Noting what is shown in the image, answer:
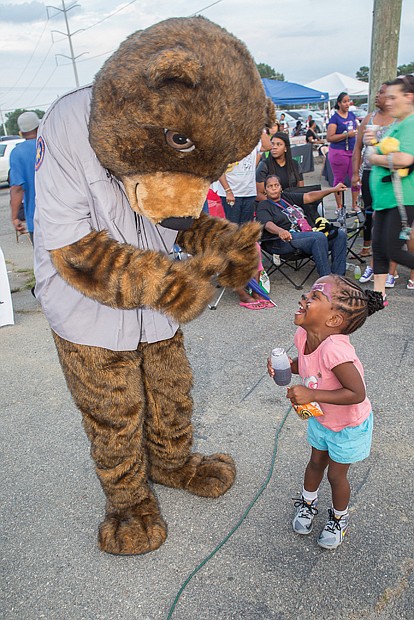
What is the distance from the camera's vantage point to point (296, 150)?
1221 cm

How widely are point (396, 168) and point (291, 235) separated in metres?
1.68

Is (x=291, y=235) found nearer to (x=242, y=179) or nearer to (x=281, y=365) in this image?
(x=242, y=179)

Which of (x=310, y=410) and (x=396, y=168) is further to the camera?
(x=396, y=168)

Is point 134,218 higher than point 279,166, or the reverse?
point 134,218

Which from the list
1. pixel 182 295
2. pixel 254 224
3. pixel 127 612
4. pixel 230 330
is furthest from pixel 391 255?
pixel 127 612

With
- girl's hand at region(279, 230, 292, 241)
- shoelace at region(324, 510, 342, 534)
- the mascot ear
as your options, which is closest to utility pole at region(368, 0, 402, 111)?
girl's hand at region(279, 230, 292, 241)

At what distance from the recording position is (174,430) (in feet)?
8.45

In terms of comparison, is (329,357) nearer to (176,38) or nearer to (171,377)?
(171,377)

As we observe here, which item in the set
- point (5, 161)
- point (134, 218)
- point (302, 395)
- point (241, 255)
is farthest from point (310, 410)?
point (5, 161)

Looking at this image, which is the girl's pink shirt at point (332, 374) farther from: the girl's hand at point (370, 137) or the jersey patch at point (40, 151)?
the girl's hand at point (370, 137)

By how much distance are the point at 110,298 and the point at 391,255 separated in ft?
10.2

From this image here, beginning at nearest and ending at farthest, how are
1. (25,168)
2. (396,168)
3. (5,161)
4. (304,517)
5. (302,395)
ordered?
(302,395), (304,517), (396,168), (25,168), (5,161)

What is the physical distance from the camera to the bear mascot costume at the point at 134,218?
5.54 ft

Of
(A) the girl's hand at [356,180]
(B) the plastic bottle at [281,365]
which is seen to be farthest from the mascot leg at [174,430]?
(A) the girl's hand at [356,180]
